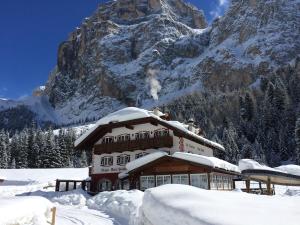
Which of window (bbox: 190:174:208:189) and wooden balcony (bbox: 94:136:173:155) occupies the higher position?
wooden balcony (bbox: 94:136:173:155)

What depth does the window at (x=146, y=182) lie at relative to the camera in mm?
36250

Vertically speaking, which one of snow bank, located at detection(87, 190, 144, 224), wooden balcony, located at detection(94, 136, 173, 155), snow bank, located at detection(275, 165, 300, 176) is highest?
wooden balcony, located at detection(94, 136, 173, 155)

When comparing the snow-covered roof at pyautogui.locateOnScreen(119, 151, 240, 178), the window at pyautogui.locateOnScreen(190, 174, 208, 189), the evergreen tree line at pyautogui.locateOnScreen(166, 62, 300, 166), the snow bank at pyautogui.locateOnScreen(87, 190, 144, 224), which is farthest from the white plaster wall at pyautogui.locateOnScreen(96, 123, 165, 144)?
the evergreen tree line at pyautogui.locateOnScreen(166, 62, 300, 166)

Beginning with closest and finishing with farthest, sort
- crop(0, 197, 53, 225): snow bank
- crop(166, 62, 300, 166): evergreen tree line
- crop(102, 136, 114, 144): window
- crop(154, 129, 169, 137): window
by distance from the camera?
1. crop(0, 197, 53, 225): snow bank
2. crop(154, 129, 169, 137): window
3. crop(102, 136, 114, 144): window
4. crop(166, 62, 300, 166): evergreen tree line

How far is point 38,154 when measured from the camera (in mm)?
86625

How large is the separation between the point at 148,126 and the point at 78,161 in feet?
175

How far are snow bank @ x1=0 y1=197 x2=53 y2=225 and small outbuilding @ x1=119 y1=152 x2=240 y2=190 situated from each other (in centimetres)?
2077

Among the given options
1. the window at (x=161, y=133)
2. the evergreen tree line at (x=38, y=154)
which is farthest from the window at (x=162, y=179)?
the evergreen tree line at (x=38, y=154)

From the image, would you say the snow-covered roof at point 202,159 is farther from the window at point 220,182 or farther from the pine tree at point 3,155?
the pine tree at point 3,155

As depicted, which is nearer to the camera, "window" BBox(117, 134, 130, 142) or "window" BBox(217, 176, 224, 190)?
"window" BBox(217, 176, 224, 190)

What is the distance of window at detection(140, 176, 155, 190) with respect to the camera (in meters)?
36.2


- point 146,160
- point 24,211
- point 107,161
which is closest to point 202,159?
point 146,160

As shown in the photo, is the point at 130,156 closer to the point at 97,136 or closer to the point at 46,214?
the point at 97,136

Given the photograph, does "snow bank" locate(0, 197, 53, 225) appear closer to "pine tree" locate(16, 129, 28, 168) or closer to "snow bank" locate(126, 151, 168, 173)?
"snow bank" locate(126, 151, 168, 173)
